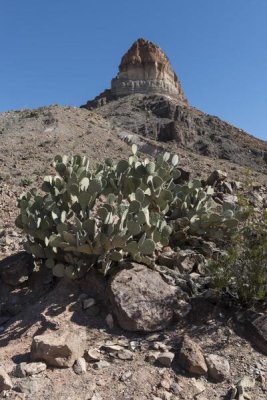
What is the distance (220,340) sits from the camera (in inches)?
148

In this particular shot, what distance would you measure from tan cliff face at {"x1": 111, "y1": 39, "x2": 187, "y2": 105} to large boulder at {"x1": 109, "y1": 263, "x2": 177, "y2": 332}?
47492 mm

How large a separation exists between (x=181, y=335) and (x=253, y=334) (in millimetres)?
632

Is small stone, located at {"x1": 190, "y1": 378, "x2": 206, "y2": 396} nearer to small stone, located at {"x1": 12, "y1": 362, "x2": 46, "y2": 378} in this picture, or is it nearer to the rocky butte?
small stone, located at {"x1": 12, "y1": 362, "x2": 46, "y2": 378}

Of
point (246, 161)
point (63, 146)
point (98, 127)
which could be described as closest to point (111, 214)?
point (63, 146)

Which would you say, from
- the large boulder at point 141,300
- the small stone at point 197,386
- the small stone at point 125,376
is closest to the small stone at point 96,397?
the small stone at point 125,376

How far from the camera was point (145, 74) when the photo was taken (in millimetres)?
56562

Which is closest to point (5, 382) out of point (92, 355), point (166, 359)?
point (92, 355)

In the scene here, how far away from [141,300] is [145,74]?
55348 mm

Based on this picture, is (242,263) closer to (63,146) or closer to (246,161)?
(63,146)

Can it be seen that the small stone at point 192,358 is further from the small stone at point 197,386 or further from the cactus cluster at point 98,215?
the cactus cluster at point 98,215

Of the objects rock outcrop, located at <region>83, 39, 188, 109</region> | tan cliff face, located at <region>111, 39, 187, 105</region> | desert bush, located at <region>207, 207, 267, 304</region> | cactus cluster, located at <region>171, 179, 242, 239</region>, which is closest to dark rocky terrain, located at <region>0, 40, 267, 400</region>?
desert bush, located at <region>207, 207, 267, 304</region>

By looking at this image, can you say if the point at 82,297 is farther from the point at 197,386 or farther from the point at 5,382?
the point at 197,386

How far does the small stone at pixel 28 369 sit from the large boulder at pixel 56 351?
0.22ft

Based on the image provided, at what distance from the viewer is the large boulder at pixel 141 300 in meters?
3.92
